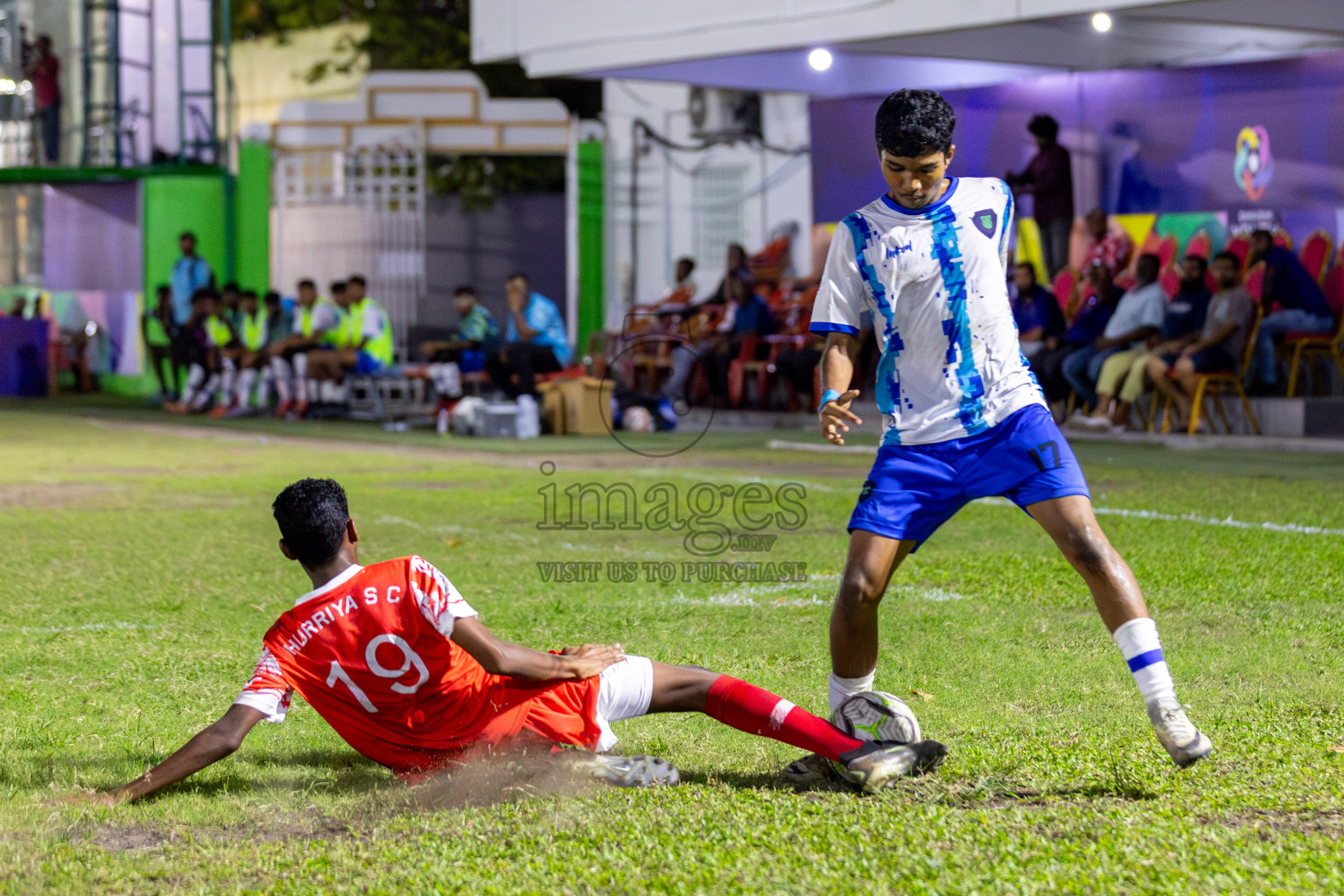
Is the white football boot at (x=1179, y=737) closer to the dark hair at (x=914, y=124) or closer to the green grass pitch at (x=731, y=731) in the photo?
the green grass pitch at (x=731, y=731)

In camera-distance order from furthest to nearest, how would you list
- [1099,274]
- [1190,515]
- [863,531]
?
[1099,274], [1190,515], [863,531]

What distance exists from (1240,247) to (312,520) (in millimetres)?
15154

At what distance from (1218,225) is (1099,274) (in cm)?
188

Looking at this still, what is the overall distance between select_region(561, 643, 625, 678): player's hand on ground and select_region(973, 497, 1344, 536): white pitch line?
5086 mm

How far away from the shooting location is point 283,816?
4.20 m

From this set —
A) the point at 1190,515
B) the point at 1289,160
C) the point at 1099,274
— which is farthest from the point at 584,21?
the point at 1190,515

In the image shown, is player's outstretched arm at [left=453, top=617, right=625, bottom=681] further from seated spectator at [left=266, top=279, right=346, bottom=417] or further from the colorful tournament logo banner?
seated spectator at [left=266, top=279, right=346, bottom=417]

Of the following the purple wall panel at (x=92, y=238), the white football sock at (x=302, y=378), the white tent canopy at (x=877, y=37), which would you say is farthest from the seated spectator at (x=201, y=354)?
the white tent canopy at (x=877, y=37)

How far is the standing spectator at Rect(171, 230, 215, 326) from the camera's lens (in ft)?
81.2

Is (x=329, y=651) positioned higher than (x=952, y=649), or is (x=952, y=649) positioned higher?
(x=329, y=651)

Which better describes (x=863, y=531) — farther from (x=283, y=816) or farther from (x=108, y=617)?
(x=108, y=617)

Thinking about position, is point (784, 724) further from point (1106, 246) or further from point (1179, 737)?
point (1106, 246)

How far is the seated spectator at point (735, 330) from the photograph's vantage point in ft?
64.0

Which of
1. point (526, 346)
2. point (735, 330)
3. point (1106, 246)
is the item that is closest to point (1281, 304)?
point (1106, 246)
